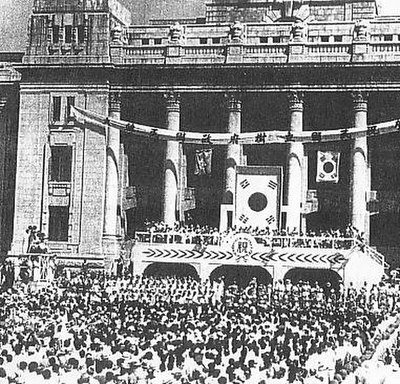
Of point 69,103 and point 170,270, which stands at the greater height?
point 69,103

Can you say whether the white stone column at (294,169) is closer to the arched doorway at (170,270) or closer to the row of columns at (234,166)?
the row of columns at (234,166)

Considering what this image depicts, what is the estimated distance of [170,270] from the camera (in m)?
64.3

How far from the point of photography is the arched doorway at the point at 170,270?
62.1 meters

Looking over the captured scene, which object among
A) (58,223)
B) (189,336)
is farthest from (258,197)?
(189,336)

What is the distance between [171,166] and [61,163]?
30.5ft

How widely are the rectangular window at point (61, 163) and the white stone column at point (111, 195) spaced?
3.43 metres

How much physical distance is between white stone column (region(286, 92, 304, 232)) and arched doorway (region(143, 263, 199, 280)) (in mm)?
8372

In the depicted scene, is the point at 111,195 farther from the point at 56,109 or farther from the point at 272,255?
the point at 272,255

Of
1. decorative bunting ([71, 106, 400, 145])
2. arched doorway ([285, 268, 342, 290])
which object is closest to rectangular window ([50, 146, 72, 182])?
decorative bunting ([71, 106, 400, 145])

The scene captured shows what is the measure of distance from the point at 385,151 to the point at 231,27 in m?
15.8

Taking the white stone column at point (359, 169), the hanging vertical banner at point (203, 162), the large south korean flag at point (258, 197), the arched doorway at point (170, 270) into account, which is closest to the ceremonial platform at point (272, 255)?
the arched doorway at point (170, 270)

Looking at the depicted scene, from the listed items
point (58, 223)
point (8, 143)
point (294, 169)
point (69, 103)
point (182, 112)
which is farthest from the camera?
point (8, 143)

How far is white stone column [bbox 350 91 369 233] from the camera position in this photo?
212 ft

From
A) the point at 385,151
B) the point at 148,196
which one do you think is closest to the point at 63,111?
the point at 148,196
